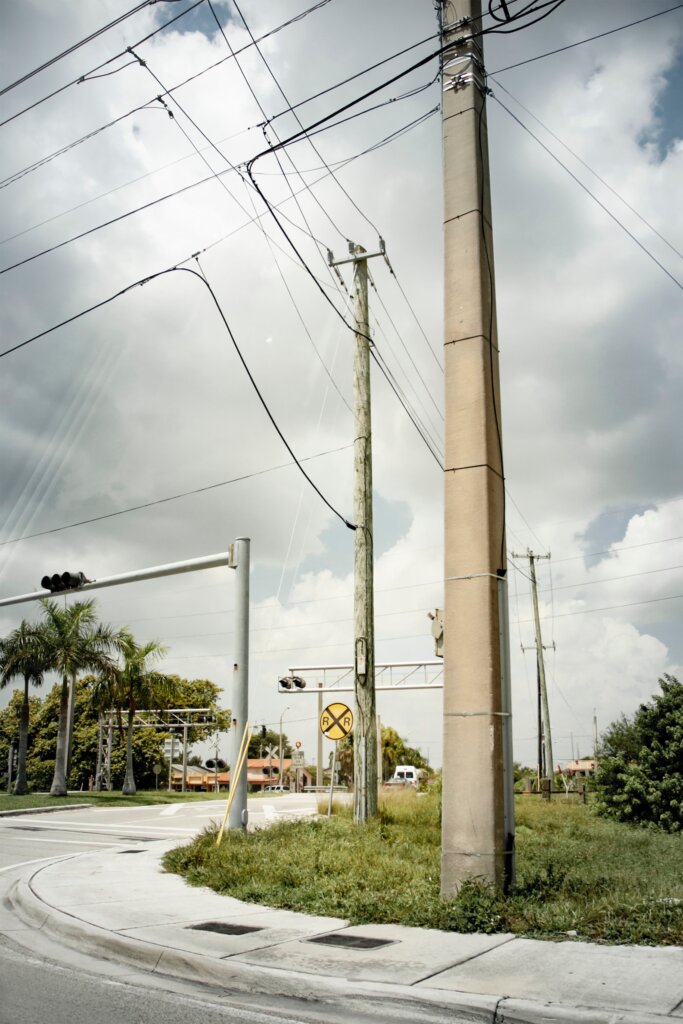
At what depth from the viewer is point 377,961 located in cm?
602

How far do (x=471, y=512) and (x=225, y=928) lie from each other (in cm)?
466

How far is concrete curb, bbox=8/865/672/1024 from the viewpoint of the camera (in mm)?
4750

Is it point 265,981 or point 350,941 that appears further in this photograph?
point 350,941

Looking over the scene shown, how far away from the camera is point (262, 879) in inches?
368

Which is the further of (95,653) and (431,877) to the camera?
(95,653)

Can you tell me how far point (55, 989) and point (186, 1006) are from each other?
1.02m

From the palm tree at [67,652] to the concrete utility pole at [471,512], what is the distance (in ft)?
95.4

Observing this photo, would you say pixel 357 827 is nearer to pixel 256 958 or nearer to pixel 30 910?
pixel 30 910

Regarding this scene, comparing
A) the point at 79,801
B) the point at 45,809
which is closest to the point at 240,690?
the point at 45,809

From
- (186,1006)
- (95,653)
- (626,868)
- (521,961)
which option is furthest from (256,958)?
(95,653)

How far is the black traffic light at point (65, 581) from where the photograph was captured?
17.6 meters

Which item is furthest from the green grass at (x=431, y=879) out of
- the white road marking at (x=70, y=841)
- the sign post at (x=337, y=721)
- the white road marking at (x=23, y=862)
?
the white road marking at (x=70, y=841)

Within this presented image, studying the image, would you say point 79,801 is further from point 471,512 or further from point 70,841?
point 471,512

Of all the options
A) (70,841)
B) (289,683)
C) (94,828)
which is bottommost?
(94,828)
